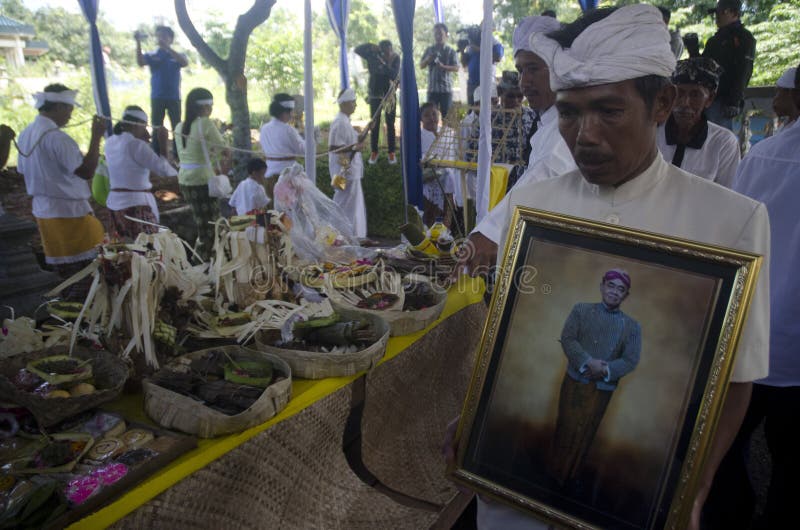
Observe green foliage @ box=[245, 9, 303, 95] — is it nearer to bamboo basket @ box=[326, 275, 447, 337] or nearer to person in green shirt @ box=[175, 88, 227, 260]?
person in green shirt @ box=[175, 88, 227, 260]

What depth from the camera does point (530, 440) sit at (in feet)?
3.60

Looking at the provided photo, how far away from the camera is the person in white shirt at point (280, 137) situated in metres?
6.50

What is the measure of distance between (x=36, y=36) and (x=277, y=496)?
430 inches

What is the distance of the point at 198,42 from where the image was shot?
9031mm

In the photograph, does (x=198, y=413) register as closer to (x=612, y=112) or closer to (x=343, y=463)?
(x=343, y=463)

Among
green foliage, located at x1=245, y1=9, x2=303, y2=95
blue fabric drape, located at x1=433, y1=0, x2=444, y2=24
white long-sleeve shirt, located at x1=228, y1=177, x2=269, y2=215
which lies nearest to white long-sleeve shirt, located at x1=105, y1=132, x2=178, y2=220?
white long-sleeve shirt, located at x1=228, y1=177, x2=269, y2=215

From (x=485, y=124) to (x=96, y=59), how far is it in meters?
4.53

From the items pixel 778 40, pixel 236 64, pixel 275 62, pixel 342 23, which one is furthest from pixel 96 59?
pixel 778 40

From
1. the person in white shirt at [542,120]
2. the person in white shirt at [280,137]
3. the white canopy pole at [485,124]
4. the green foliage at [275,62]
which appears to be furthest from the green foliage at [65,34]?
the person in white shirt at [542,120]

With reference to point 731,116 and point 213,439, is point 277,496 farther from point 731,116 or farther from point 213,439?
point 731,116

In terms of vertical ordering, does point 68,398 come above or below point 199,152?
below

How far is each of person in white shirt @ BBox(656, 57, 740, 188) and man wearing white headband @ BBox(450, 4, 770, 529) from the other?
2.16 metres

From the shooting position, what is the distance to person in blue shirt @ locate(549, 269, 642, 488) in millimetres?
1025

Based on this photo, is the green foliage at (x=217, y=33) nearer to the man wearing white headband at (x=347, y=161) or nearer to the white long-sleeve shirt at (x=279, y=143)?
the man wearing white headband at (x=347, y=161)
